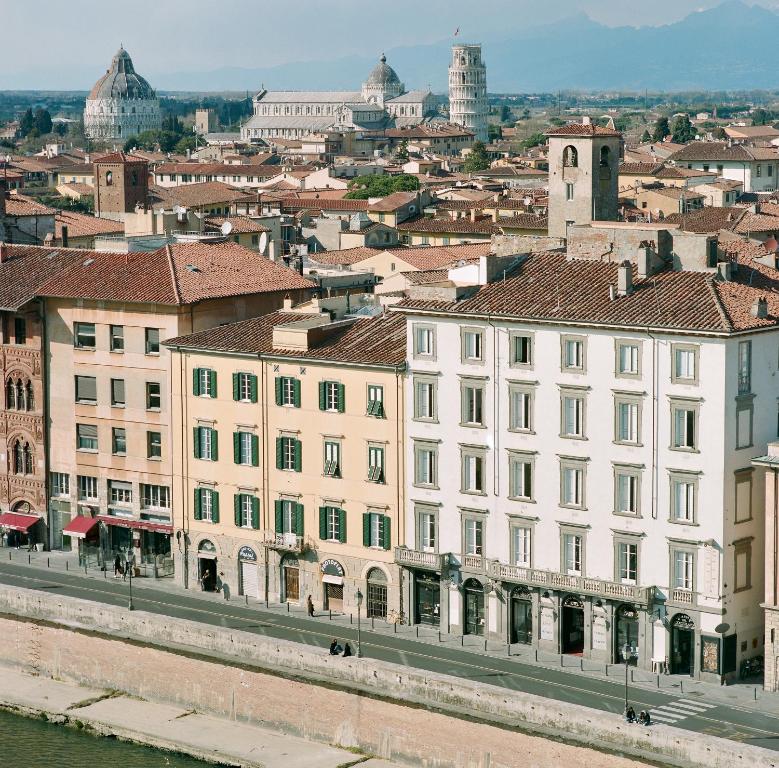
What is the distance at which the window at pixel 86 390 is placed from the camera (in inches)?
2432

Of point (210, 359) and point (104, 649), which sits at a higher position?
point (210, 359)

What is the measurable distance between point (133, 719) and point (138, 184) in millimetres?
90406

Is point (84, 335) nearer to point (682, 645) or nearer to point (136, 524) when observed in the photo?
point (136, 524)

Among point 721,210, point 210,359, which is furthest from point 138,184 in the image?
point 210,359

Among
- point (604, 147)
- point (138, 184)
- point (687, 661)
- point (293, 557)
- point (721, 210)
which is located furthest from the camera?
point (138, 184)

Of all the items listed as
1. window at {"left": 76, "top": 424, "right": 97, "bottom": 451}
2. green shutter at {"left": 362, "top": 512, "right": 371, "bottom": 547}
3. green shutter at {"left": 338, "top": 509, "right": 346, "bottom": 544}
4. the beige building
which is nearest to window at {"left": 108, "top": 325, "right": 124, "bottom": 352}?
window at {"left": 76, "top": 424, "right": 97, "bottom": 451}

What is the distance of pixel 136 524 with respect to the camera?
60312 mm

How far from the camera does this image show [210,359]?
57312 millimetres

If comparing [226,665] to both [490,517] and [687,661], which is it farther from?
[687,661]

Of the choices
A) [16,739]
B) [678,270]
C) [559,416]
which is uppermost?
[678,270]

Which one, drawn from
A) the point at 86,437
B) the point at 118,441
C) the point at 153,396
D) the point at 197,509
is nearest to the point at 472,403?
the point at 197,509

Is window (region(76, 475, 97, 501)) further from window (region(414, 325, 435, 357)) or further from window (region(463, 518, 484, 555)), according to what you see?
window (region(463, 518, 484, 555))

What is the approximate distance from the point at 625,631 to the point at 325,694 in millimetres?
7689

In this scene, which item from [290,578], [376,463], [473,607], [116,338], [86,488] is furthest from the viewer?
[86,488]
